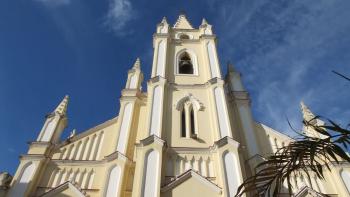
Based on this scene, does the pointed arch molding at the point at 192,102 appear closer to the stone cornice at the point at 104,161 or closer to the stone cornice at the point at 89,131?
the stone cornice at the point at 89,131

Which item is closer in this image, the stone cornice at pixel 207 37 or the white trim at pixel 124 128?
the white trim at pixel 124 128

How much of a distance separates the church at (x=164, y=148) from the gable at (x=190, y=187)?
0.10ft

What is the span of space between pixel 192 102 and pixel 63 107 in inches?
222

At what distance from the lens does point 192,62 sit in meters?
16.1

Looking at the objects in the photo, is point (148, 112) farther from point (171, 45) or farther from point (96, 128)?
point (171, 45)

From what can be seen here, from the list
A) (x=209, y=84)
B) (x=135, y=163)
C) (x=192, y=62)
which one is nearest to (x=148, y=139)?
(x=135, y=163)

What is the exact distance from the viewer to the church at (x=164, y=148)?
9523 millimetres

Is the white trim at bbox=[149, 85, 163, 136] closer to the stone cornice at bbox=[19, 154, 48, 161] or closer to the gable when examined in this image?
the gable

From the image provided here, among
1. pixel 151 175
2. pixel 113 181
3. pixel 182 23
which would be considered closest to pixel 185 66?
pixel 182 23

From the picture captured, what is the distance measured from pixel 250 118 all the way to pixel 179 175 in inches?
181

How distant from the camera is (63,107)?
521 inches

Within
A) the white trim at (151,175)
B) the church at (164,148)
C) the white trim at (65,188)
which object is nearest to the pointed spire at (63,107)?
the church at (164,148)

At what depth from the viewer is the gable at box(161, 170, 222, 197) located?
359 inches

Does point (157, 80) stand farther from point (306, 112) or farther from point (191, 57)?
point (306, 112)
